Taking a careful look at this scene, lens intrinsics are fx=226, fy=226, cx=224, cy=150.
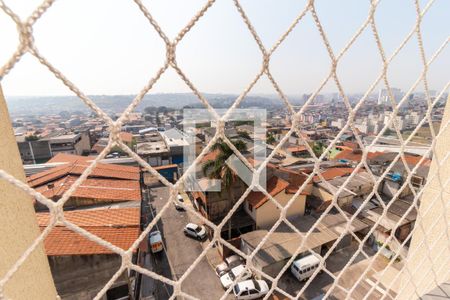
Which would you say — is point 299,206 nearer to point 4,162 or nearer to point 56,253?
point 56,253

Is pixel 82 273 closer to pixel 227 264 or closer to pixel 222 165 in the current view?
pixel 222 165

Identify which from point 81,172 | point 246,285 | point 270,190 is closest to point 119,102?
point 81,172

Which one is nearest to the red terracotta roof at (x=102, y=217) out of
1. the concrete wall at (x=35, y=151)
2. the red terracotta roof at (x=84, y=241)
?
the red terracotta roof at (x=84, y=241)

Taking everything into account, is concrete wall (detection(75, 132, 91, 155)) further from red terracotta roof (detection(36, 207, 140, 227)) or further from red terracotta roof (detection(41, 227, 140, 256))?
red terracotta roof (detection(41, 227, 140, 256))

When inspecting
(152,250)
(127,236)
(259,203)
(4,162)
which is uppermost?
(4,162)

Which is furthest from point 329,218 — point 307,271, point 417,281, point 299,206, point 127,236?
point 417,281

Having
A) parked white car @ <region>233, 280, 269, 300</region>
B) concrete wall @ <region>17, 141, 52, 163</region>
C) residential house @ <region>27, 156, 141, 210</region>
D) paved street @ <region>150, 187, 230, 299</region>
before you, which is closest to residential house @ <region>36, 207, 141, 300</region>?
residential house @ <region>27, 156, 141, 210</region>

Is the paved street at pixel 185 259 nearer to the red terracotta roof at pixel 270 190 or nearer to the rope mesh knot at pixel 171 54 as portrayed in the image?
the red terracotta roof at pixel 270 190
